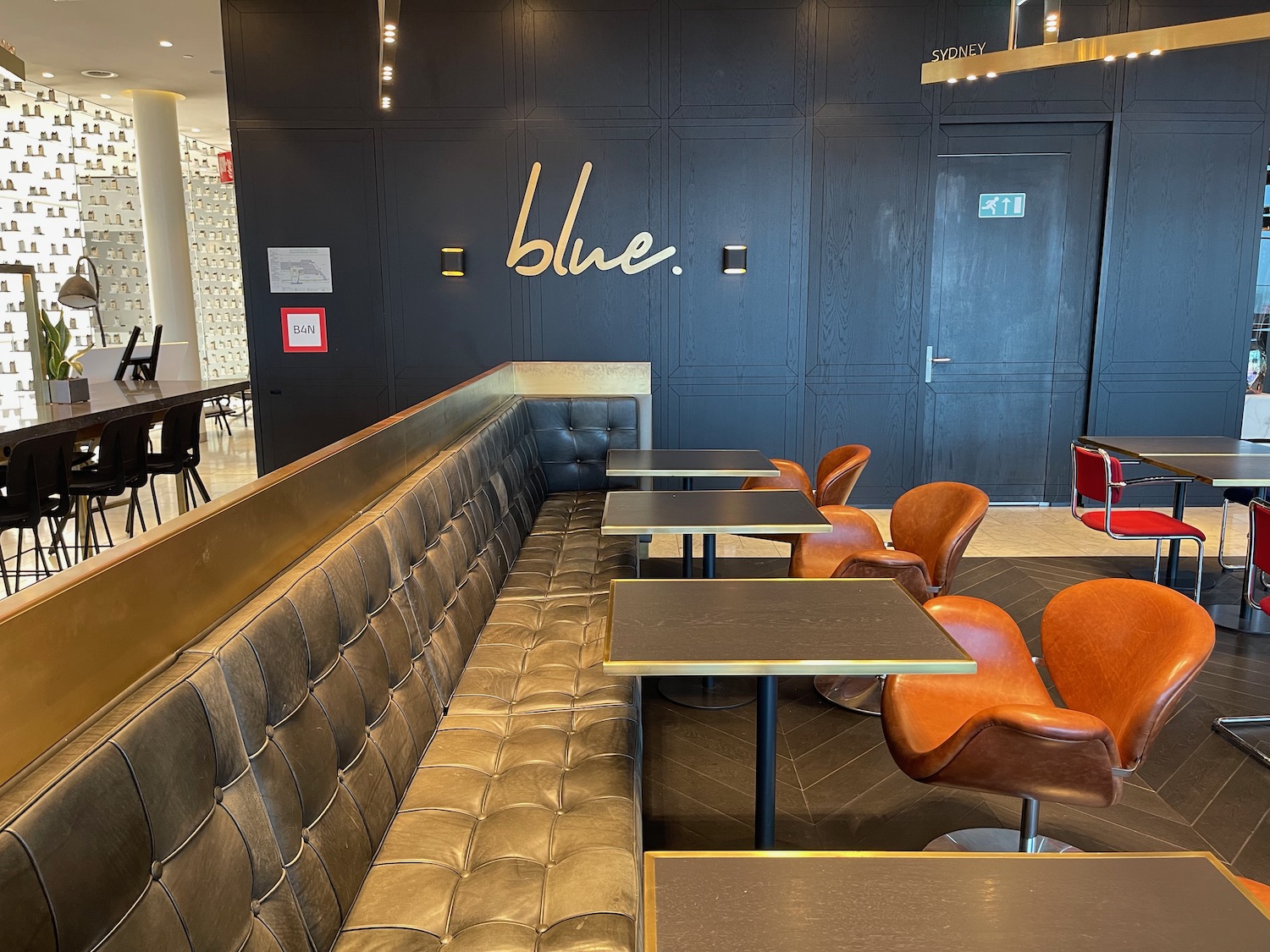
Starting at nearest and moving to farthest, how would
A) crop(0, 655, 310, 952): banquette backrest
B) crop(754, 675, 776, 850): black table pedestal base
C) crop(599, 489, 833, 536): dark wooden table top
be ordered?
crop(0, 655, 310, 952): banquette backrest < crop(754, 675, 776, 850): black table pedestal base < crop(599, 489, 833, 536): dark wooden table top

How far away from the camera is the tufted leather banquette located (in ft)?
3.25

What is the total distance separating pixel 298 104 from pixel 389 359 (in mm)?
1890

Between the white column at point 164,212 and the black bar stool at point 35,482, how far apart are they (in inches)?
226

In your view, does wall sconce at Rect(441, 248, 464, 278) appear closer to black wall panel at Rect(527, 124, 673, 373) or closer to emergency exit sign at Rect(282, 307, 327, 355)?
black wall panel at Rect(527, 124, 673, 373)

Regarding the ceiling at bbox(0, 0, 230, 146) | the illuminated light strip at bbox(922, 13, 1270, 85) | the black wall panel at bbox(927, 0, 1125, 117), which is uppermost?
the ceiling at bbox(0, 0, 230, 146)

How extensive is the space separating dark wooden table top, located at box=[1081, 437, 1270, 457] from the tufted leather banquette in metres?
3.17

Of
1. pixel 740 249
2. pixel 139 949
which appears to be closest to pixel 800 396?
pixel 740 249

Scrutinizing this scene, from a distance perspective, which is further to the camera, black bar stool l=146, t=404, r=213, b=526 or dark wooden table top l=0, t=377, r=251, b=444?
black bar stool l=146, t=404, r=213, b=526

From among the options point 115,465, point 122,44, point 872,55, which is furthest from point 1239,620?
point 122,44

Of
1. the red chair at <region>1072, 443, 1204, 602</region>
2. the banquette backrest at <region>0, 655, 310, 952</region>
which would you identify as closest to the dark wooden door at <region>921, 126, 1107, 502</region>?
the red chair at <region>1072, 443, 1204, 602</region>

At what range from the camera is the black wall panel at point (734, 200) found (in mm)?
6172

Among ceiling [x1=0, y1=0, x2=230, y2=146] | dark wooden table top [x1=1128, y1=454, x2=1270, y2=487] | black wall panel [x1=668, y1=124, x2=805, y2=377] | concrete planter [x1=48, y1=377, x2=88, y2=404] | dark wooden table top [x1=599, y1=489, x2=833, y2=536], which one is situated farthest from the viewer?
ceiling [x1=0, y1=0, x2=230, y2=146]

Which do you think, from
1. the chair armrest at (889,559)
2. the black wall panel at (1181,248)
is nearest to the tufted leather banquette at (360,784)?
the chair armrest at (889,559)

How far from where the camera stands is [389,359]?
6.53 m
